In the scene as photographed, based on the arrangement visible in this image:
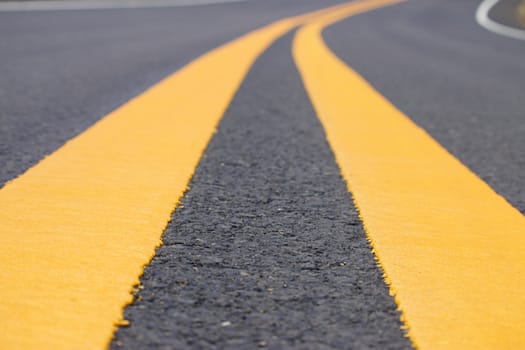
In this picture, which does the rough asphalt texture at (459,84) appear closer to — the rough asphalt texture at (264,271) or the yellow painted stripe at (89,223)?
the rough asphalt texture at (264,271)

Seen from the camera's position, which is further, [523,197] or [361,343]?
[523,197]

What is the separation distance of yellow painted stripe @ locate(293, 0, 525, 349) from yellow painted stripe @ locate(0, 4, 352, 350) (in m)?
0.47

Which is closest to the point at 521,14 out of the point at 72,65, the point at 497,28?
the point at 497,28

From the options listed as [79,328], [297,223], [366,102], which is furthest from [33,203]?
[366,102]

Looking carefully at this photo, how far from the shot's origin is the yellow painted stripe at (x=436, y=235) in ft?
3.59

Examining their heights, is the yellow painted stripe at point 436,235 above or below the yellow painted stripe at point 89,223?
below

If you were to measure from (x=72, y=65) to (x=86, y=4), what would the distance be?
10.9m

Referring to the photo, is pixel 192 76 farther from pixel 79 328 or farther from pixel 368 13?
pixel 368 13

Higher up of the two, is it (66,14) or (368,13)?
(66,14)

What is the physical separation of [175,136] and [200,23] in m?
8.96

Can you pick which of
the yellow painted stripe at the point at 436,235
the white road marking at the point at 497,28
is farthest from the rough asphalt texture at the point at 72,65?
the white road marking at the point at 497,28

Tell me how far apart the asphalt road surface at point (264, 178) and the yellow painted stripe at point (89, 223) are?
0.16 ft

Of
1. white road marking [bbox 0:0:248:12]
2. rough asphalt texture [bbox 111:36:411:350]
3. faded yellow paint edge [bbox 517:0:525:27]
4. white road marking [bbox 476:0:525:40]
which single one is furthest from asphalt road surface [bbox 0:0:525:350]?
white road marking [bbox 0:0:248:12]

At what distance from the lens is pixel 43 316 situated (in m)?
1.02
